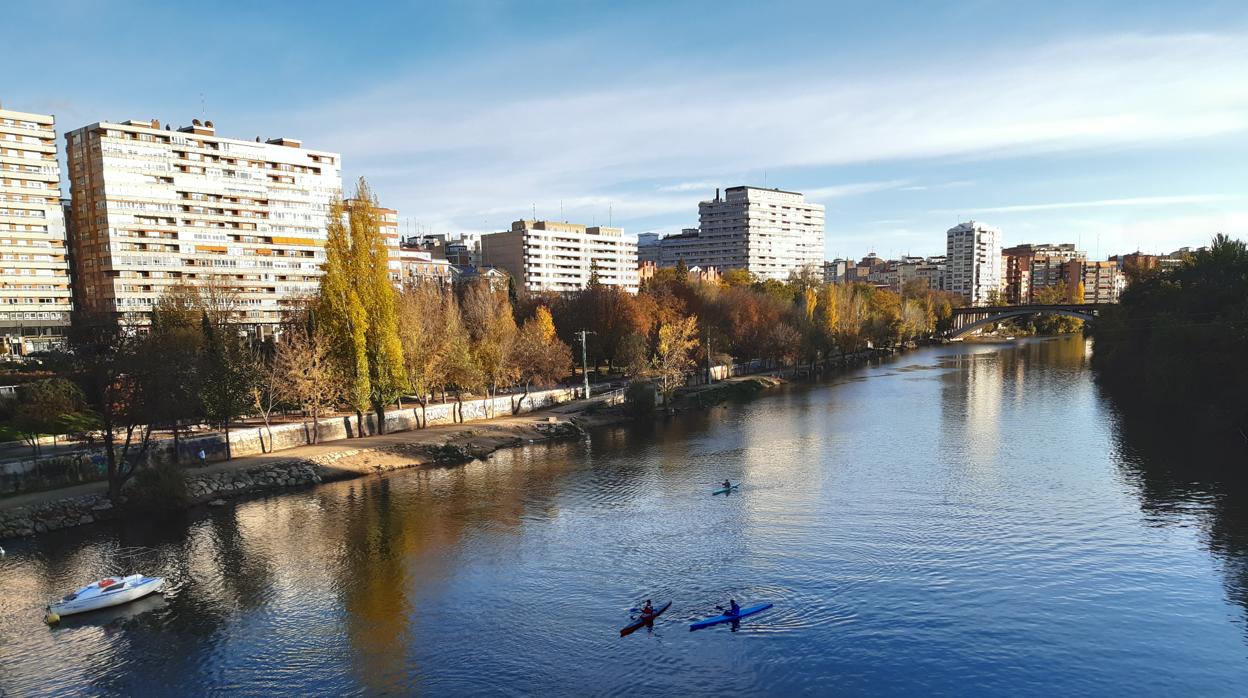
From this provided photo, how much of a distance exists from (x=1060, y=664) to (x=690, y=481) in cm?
2092

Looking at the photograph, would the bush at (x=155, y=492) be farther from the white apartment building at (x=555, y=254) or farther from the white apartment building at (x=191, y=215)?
the white apartment building at (x=555, y=254)

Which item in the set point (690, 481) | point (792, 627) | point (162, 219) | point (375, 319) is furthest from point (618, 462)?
point (162, 219)

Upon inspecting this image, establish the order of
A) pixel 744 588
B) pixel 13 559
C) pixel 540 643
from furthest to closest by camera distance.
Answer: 1. pixel 13 559
2. pixel 744 588
3. pixel 540 643

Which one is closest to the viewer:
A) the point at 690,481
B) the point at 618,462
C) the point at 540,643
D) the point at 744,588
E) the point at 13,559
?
the point at 540,643

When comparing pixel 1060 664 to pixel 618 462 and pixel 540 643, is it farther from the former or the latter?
pixel 618 462

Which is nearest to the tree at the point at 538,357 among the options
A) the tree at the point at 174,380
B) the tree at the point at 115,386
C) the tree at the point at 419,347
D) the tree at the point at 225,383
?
the tree at the point at 419,347

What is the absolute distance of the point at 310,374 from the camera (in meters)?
43.2

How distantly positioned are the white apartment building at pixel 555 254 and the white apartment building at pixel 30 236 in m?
75.4

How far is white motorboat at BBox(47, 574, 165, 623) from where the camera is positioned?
23.5m

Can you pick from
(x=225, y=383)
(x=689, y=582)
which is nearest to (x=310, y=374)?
(x=225, y=383)

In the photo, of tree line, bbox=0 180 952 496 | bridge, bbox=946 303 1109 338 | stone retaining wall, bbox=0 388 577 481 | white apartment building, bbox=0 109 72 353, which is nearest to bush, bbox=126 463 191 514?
tree line, bbox=0 180 952 496

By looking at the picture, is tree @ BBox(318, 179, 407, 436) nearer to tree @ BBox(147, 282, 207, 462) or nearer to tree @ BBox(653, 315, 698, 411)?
tree @ BBox(147, 282, 207, 462)

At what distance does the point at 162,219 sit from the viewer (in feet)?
252

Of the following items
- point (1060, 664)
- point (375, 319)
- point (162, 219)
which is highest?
point (162, 219)
